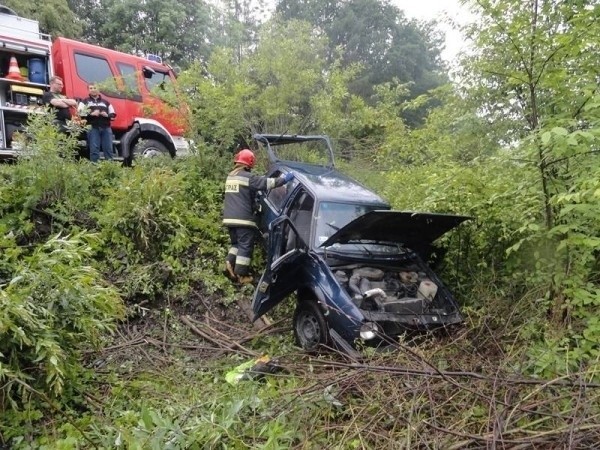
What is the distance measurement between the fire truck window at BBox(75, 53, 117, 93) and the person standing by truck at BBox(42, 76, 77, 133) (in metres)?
0.73

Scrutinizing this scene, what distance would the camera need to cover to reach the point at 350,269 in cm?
483

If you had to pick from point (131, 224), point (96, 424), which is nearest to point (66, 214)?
point (131, 224)

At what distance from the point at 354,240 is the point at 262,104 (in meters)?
4.23

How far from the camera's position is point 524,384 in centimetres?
320

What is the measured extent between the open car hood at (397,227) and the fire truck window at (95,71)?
5985 mm

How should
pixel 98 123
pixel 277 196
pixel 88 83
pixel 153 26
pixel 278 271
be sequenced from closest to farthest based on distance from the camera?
pixel 278 271
pixel 277 196
pixel 98 123
pixel 88 83
pixel 153 26

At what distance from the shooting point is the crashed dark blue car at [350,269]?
4.37m

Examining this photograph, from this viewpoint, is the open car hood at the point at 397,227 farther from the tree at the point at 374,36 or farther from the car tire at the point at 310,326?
the tree at the point at 374,36

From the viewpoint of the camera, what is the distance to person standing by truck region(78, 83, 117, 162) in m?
8.00

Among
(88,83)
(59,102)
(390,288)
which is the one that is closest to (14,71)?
(59,102)

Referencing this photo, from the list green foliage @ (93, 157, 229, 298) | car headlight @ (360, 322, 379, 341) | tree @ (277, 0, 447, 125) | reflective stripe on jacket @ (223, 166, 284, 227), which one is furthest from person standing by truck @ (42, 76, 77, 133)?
tree @ (277, 0, 447, 125)

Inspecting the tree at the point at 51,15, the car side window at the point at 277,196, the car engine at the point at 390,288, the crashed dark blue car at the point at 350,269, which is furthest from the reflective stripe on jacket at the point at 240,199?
the tree at the point at 51,15

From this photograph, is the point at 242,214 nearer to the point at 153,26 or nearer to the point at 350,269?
the point at 350,269

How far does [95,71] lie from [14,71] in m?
1.38
